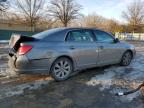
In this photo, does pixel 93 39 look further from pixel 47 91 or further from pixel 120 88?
pixel 47 91

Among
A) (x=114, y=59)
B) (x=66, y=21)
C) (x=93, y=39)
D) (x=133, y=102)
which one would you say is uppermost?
(x=66, y=21)

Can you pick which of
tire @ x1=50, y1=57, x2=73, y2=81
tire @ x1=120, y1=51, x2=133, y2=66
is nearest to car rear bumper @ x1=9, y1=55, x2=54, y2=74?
tire @ x1=50, y1=57, x2=73, y2=81

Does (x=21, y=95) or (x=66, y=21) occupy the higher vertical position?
(x=66, y=21)

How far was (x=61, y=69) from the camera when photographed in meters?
5.48

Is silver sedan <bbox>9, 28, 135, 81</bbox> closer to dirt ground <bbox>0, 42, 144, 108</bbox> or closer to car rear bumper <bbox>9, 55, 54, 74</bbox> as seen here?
car rear bumper <bbox>9, 55, 54, 74</bbox>

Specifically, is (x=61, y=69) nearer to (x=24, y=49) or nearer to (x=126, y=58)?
(x=24, y=49)

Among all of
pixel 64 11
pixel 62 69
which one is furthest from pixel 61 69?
pixel 64 11

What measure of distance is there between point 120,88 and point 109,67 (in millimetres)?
2337

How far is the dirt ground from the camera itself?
13.1 ft

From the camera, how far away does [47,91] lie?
185 inches

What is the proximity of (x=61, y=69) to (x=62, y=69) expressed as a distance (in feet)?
0.11

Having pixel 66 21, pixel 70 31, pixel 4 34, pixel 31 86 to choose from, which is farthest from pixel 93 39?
pixel 66 21

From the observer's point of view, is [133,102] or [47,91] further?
[47,91]

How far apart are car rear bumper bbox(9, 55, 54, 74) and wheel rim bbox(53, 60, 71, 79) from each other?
287 millimetres
